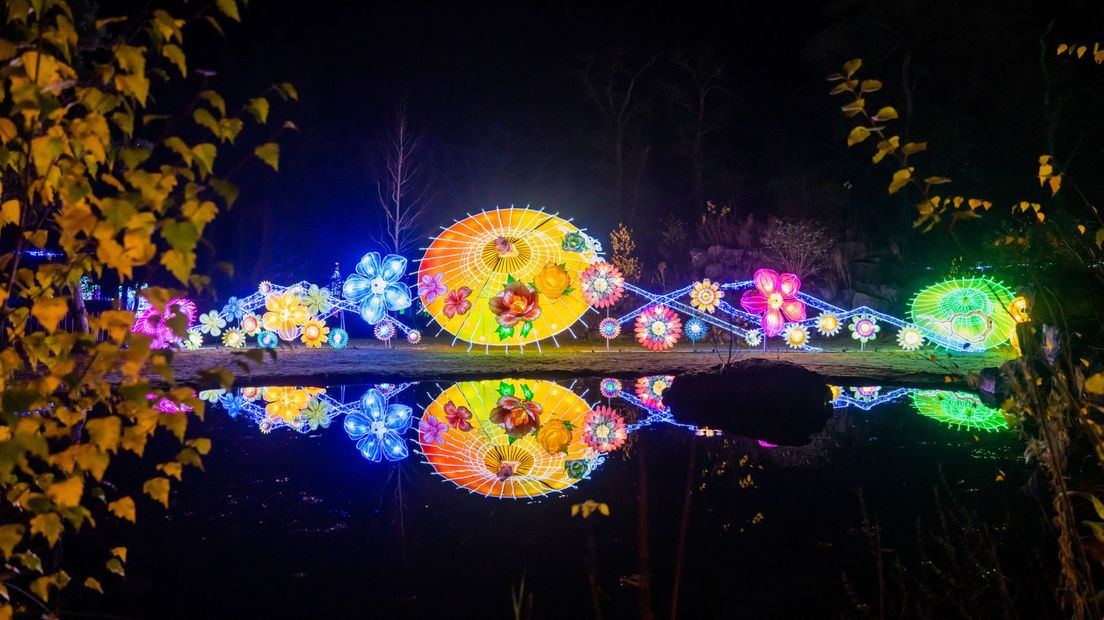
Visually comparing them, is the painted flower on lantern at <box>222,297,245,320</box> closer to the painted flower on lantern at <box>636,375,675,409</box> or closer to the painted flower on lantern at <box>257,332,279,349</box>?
the painted flower on lantern at <box>257,332,279,349</box>

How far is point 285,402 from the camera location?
37.1 feet

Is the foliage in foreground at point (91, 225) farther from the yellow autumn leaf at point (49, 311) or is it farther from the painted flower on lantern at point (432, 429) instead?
the painted flower on lantern at point (432, 429)

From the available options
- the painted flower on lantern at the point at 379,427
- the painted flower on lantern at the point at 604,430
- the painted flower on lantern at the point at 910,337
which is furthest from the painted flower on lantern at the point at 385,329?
the painted flower on lantern at the point at 910,337

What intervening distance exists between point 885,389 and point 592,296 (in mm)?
5839

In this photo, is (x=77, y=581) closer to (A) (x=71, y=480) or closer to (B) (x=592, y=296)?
(A) (x=71, y=480)

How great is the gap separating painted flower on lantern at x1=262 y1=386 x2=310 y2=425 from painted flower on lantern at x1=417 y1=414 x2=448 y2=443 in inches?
65.1

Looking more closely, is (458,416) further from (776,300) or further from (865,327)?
(865,327)

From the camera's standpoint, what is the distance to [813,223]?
26719 mm

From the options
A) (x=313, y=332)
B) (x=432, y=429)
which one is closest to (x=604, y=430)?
(x=432, y=429)

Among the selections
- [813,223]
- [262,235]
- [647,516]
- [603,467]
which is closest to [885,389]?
[603,467]

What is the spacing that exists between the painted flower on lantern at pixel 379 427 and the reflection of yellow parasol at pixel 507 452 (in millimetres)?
265

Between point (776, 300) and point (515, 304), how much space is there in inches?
232

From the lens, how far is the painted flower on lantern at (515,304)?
15.0m

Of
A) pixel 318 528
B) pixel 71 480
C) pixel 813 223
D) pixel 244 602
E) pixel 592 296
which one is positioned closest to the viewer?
pixel 71 480
